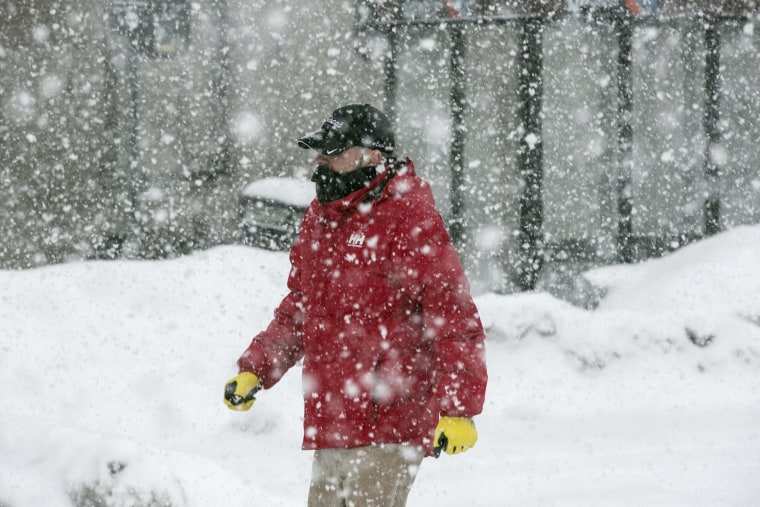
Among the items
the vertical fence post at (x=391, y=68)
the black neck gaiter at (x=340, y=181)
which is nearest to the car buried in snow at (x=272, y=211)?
the vertical fence post at (x=391, y=68)

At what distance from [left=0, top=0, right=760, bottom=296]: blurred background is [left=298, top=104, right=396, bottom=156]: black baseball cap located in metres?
6.17

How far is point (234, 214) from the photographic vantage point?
9.02 meters

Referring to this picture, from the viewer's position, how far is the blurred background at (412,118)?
28.5 feet

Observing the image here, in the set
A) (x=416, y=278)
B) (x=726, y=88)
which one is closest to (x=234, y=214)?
(x=726, y=88)

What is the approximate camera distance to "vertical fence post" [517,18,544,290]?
30.4 ft

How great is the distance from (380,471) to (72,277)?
18.4ft

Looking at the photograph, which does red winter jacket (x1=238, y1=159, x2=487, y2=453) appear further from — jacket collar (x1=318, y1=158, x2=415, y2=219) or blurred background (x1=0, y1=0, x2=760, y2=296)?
blurred background (x1=0, y1=0, x2=760, y2=296)

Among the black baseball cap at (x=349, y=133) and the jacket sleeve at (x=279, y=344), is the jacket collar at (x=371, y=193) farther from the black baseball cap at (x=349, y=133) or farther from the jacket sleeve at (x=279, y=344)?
the jacket sleeve at (x=279, y=344)

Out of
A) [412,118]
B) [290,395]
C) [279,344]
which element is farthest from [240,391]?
[412,118]

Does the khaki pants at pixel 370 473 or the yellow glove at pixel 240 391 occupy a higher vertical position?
the yellow glove at pixel 240 391

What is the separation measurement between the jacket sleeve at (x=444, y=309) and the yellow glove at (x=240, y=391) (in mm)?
639

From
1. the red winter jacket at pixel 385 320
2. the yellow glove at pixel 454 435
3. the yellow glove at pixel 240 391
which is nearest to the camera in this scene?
the yellow glove at pixel 454 435

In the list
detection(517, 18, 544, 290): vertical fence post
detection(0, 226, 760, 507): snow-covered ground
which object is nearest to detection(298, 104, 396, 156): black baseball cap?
detection(0, 226, 760, 507): snow-covered ground

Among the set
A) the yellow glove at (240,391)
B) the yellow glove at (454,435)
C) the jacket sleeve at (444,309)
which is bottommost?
the yellow glove at (240,391)
